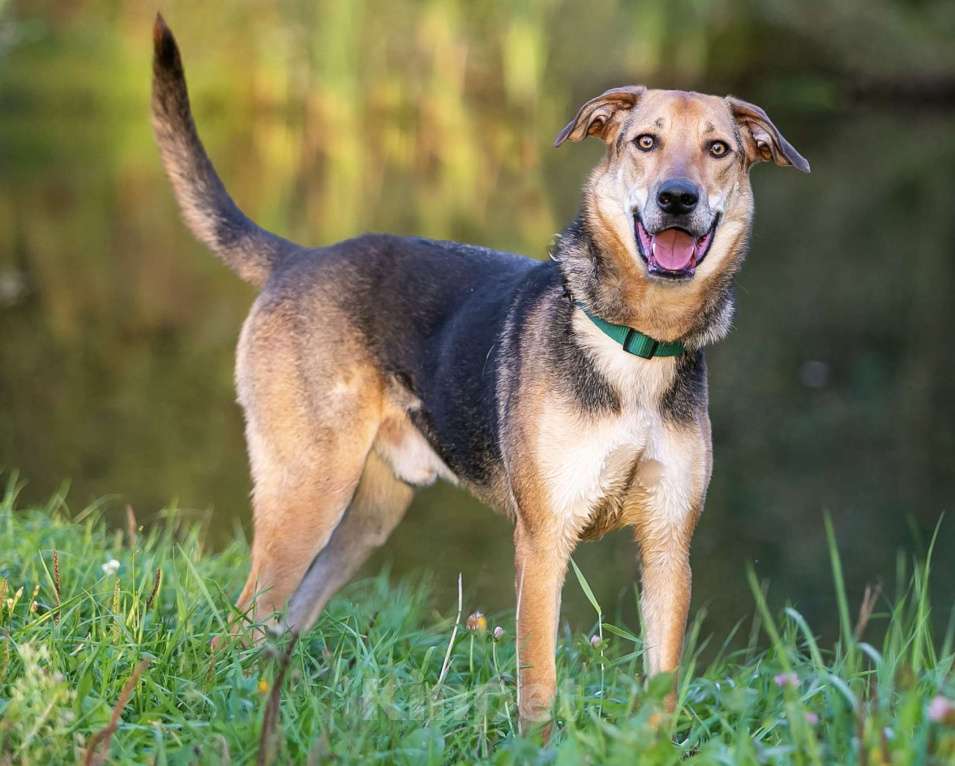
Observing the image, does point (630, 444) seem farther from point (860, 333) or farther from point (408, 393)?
point (860, 333)

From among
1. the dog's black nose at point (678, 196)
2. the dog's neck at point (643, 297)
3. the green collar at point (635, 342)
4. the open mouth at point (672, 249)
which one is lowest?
the green collar at point (635, 342)

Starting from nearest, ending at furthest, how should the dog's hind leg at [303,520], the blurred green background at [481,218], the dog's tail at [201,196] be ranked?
the dog's hind leg at [303,520] < the dog's tail at [201,196] < the blurred green background at [481,218]

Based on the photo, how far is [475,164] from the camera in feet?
76.7

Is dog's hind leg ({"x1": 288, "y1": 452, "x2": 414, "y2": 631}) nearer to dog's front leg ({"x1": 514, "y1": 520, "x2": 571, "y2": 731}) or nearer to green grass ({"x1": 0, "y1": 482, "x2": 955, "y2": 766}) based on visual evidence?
green grass ({"x1": 0, "y1": 482, "x2": 955, "y2": 766})

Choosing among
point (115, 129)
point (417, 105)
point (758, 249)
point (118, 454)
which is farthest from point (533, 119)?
point (118, 454)

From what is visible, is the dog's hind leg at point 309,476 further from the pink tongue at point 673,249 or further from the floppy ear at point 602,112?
the pink tongue at point 673,249

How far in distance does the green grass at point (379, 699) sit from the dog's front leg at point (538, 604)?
86 mm

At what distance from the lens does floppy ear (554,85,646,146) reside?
4324mm

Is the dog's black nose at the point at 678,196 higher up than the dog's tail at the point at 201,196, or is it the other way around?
the dog's black nose at the point at 678,196

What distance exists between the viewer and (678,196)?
13.0 feet

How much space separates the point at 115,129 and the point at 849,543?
902 inches

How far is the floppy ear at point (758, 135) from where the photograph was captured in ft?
14.0

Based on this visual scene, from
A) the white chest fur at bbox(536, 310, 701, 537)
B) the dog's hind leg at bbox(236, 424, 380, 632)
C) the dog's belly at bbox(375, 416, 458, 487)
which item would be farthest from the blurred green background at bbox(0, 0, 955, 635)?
the white chest fur at bbox(536, 310, 701, 537)

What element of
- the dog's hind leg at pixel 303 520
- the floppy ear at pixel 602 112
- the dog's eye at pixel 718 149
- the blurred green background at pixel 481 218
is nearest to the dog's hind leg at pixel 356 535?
the dog's hind leg at pixel 303 520
